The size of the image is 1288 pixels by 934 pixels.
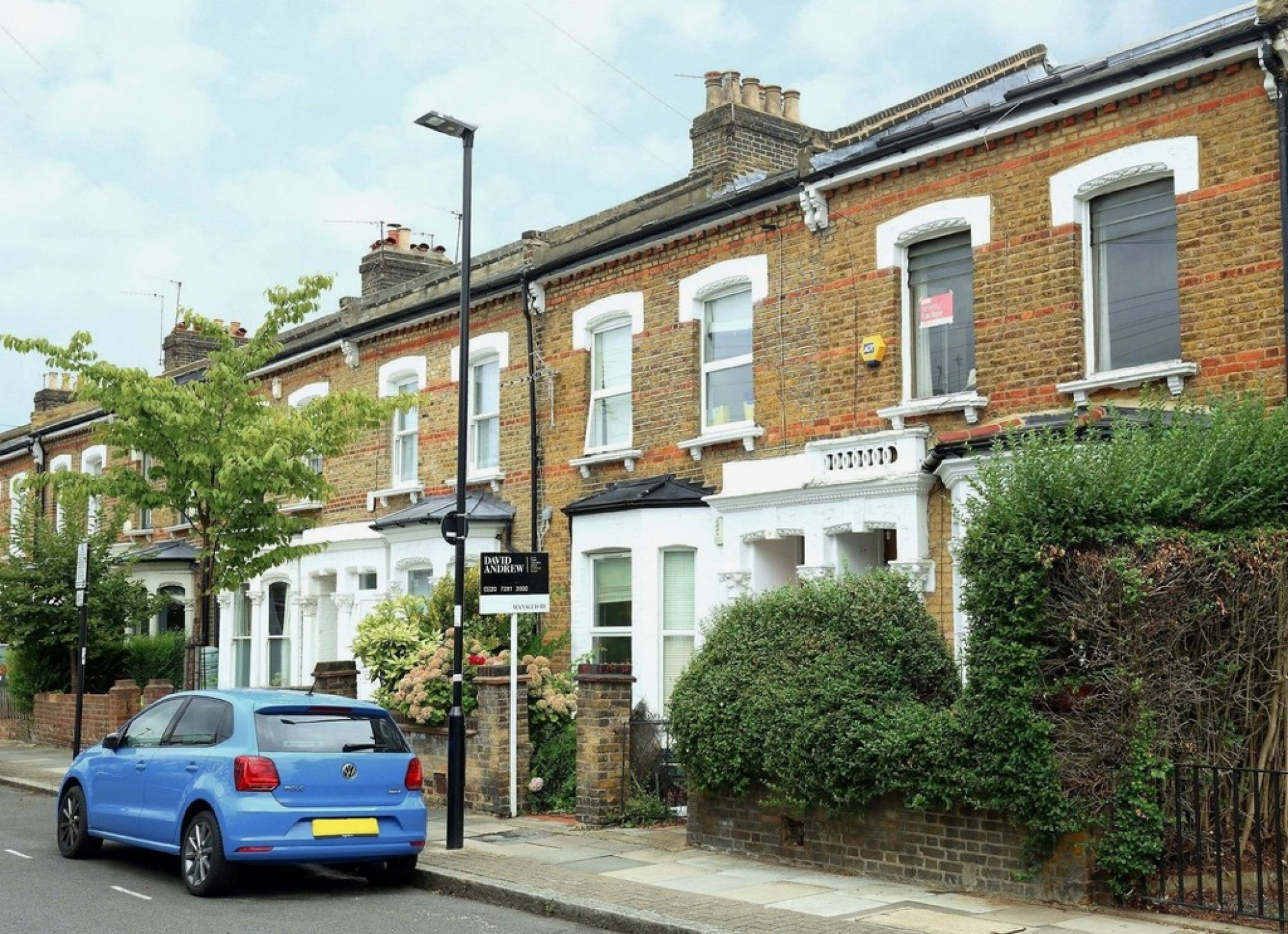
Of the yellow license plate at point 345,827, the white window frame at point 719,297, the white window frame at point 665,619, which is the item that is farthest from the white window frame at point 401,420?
the yellow license plate at point 345,827

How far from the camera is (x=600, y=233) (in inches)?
725

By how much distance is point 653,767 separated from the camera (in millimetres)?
13898

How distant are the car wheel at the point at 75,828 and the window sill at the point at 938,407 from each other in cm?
838

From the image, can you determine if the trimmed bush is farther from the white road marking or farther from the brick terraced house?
the white road marking

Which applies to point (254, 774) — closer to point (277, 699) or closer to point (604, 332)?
point (277, 699)

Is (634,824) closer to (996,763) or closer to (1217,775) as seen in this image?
(996,763)

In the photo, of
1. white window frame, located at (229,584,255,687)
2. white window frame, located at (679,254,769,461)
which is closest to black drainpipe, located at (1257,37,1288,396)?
white window frame, located at (679,254,769,461)

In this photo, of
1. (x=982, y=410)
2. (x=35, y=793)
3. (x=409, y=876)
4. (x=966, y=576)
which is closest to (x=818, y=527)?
(x=982, y=410)

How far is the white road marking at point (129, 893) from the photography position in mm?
10398

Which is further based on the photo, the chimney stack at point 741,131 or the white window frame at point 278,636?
the white window frame at point 278,636

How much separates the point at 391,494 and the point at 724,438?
7.40 meters

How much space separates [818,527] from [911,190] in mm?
3591

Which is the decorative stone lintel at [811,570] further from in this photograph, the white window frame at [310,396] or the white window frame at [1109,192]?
the white window frame at [310,396]

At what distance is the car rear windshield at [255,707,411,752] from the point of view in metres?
10.7
